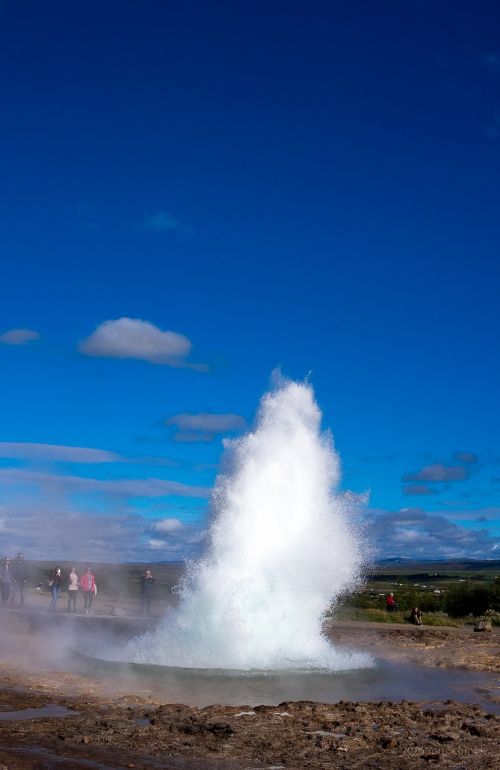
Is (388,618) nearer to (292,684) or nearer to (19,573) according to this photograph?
(19,573)

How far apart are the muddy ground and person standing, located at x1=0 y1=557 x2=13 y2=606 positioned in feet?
46.1

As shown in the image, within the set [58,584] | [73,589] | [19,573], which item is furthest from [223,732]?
[19,573]

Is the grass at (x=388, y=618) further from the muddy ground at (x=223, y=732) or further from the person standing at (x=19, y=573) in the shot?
the muddy ground at (x=223, y=732)

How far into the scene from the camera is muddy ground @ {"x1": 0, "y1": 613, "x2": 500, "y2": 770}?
8.22 meters

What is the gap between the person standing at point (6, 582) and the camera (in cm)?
2692

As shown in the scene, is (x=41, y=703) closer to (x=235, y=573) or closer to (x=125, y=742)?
(x=125, y=742)

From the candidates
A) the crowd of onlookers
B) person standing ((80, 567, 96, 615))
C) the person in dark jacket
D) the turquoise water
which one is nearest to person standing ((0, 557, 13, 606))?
the crowd of onlookers

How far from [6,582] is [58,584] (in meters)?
2.86

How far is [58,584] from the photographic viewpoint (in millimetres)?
25219

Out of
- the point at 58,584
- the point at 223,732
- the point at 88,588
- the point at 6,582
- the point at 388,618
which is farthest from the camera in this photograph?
Answer: the point at 388,618

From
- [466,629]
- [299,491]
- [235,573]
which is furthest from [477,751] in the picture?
[466,629]

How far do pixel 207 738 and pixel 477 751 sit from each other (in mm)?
2912

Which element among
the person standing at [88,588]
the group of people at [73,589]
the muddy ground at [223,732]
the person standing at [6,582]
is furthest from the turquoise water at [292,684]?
the person standing at [6,582]

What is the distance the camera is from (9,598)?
28.9 meters
